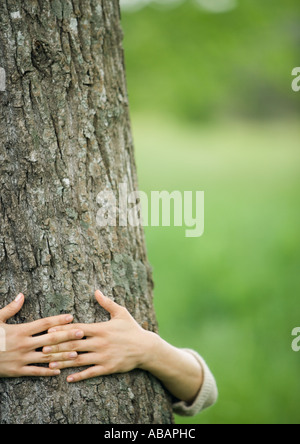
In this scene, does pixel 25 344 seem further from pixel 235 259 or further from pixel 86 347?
pixel 235 259

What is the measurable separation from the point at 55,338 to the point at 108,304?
0.63 feet

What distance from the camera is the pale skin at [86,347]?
140 centimetres

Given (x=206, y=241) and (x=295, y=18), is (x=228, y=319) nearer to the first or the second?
(x=206, y=241)

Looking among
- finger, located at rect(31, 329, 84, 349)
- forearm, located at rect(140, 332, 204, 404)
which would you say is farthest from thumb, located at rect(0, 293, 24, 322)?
forearm, located at rect(140, 332, 204, 404)

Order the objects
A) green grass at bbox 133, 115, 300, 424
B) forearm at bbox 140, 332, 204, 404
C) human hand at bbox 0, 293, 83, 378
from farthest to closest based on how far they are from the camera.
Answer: green grass at bbox 133, 115, 300, 424
forearm at bbox 140, 332, 204, 404
human hand at bbox 0, 293, 83, 378

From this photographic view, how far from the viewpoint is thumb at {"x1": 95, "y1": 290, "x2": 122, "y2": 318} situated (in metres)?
1.46

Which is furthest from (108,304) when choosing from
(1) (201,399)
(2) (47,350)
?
(1) (201,399)

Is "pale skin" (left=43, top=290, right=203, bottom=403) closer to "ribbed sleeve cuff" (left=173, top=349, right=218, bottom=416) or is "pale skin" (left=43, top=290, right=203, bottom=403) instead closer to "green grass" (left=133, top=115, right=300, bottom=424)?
"ribbed sleeve cuff" (left=173, top=349, right=218, bottom=416)

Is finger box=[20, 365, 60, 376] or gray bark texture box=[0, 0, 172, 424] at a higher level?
gray bark texture box=[0, 0, 172, 424]

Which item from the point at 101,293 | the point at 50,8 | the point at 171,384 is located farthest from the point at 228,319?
the point at 50,8

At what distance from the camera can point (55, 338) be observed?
140 centimetres

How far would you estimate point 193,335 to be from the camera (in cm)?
385

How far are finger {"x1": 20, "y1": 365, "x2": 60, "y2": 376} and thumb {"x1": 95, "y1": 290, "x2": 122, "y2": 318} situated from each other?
24cm
